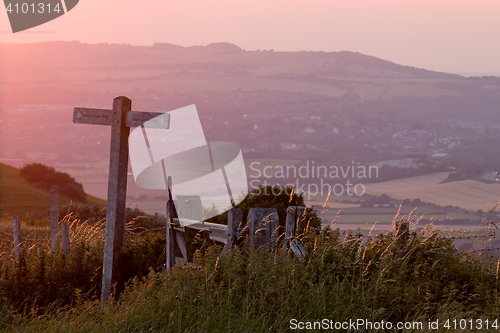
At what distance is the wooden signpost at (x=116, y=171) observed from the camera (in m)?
7.98

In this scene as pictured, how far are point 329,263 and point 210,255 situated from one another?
1.59 metres

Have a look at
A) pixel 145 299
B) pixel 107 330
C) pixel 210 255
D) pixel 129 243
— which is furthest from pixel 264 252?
pixel 129 243

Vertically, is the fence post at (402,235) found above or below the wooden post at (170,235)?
above

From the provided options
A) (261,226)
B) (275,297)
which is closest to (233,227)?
(261,226)

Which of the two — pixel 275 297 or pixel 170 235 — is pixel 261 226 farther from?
pixel 170 235

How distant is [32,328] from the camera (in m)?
5.16

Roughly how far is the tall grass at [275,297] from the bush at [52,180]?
2993 cm

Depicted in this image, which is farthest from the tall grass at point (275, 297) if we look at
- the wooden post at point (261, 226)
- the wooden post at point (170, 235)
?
the wooden post at point (170, 235)

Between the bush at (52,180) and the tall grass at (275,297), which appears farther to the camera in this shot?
the bush at (52,180)

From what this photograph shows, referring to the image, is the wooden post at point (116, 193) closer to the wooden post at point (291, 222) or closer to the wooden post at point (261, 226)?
the wooden post at point (261, 226)

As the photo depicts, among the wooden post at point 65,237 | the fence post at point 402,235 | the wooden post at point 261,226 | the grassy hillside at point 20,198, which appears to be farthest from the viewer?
the grassy hillside at point 20,198

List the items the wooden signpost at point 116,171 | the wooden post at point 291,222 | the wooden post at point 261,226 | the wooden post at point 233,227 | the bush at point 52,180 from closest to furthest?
1. the wooden post at point 291,222
2. the wooden post at point 261,226
3. the wooden post at point 233,227
4. the wooden signpost at point 116,171
5. the bush at point 52,180

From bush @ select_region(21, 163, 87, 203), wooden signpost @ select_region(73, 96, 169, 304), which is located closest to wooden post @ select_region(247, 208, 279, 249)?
wooden signpost @ select_region(73, 96, 169, 304)

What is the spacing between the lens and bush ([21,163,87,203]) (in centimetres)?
Result: 3412
